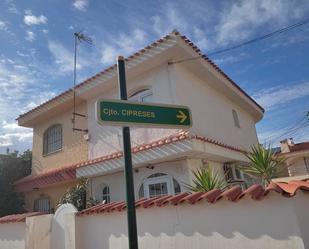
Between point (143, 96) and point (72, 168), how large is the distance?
454cm

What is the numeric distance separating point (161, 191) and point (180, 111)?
727cm

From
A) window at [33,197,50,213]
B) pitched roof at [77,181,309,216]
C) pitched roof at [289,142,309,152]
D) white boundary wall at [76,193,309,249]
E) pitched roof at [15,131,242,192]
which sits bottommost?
white boundary wall at [76,193,309,249]

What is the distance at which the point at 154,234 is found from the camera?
551 cm

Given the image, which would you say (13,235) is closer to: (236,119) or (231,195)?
(231,195)

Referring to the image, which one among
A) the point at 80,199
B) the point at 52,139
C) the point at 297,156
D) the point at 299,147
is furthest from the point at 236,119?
the point at 299,147

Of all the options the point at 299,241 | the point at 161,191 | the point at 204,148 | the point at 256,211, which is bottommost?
the point at 299,241

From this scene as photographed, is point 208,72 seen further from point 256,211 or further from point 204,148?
point 256,211

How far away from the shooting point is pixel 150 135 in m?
11.0

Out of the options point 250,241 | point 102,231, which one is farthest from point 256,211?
point 102,231

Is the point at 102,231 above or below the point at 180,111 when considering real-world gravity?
Answer: below

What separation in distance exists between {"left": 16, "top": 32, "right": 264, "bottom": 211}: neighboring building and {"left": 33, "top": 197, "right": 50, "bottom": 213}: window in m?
0.05

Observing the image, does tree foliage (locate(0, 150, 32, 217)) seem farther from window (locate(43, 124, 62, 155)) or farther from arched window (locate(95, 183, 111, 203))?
arched window (locate(95, 183, 111, 203))

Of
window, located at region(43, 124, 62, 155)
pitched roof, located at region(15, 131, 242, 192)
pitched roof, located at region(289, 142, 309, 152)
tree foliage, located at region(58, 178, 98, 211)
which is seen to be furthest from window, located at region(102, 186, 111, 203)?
pitched roof, located at region(289, 142, 309, 152)

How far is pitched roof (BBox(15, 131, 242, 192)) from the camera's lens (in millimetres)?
9430
